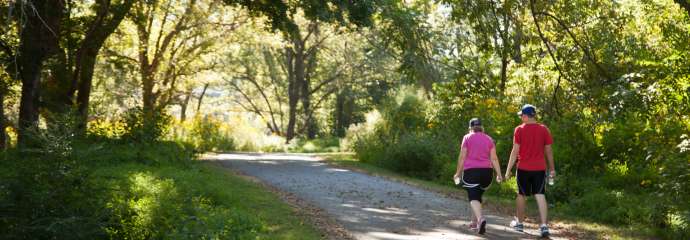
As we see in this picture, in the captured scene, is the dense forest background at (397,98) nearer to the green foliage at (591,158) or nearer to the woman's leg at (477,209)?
the green foliage at (591,158)

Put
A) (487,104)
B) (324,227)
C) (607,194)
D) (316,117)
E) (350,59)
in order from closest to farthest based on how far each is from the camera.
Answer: (324,227) → (607,194) → (487,104) → (350,59) → (316,117)

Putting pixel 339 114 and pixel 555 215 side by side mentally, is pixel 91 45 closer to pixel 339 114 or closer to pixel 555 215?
pixel 555 215

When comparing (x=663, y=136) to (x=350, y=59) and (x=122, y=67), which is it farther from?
(x=350, y=59)

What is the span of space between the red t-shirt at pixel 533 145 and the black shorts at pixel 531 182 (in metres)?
0.08

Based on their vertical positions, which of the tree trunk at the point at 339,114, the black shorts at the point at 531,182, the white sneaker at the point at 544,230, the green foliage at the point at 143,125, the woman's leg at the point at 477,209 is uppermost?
the tree trunk at the point at 339,114

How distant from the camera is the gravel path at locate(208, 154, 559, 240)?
979 centimetres

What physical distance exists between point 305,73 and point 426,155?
38859 millimetres

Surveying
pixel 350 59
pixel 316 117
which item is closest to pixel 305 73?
pixel 350 59

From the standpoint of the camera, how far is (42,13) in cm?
1778

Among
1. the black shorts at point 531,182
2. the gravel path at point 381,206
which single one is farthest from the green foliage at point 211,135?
the black shorts at point 531,182

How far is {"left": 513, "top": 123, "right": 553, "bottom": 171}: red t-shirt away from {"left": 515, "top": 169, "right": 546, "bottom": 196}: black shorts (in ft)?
0.25

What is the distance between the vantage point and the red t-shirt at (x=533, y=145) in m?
9.68

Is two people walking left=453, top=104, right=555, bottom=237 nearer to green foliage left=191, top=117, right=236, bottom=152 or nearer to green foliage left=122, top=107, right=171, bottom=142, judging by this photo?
green foliage left=122, top=107, right=171, bottom=142

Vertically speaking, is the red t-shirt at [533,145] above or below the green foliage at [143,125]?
below
